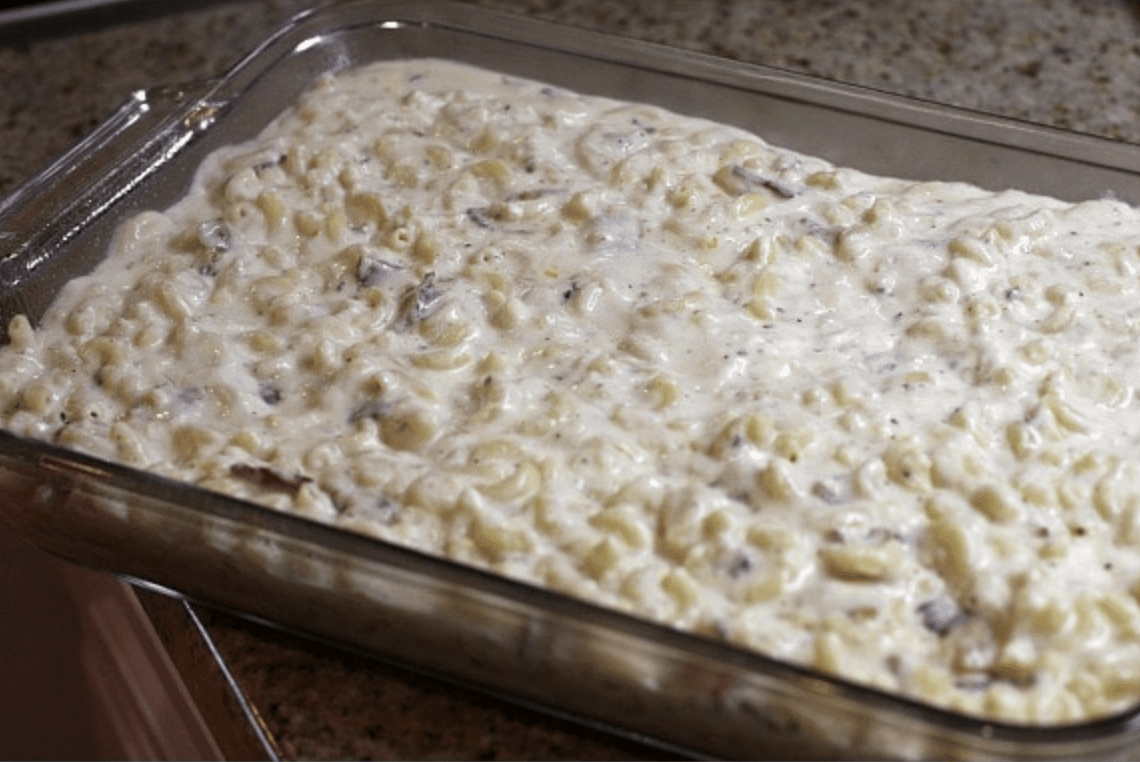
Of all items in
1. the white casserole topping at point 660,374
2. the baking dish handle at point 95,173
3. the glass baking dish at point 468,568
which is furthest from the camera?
the baking dish handle at point 95,173

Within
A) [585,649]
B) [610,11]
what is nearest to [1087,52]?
[610,11]

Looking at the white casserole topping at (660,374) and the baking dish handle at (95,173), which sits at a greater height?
the baking dish handle at (95,173)

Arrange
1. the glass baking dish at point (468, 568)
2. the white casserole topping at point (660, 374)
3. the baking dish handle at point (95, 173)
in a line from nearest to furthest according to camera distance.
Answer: the glass baking dish at point (468, 568), the white casserole topping at point (660, 374), the baking dish handle at point (95, 173)

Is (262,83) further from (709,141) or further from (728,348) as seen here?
(728,348)

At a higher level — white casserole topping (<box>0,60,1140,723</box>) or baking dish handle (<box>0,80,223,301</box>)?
baking dish handle (<box>0,80,223,301</box>)

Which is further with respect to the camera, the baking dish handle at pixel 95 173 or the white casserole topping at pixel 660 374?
the baking dish handle at pixel 95 173

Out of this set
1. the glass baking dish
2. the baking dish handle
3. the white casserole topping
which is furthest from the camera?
the baking dish handle

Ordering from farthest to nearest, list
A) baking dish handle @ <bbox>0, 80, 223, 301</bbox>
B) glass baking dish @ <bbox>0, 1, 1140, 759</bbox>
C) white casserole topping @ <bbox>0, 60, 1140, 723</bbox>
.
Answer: baking dish handle @ <bbox>0, 80, 223, 301</bbox> → white casserole topping @ <bbox>0, 60, 1140, 723</bbox> → glass baking dish @ <bbox>0, 1, 1140, 759</bbox>
